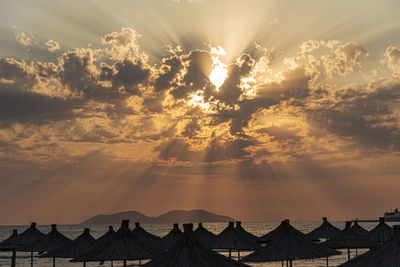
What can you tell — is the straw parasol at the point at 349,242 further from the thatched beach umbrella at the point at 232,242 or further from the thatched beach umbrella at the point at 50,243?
the thatched beach umbrella at the point at 50,243

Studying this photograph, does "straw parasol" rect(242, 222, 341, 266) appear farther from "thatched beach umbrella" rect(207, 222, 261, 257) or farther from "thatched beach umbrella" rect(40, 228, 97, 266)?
"thatched beach umbrella" rect(40, 228, 97, 266)

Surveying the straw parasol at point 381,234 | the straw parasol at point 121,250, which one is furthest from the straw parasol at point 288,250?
the straw parasol at point 381,234

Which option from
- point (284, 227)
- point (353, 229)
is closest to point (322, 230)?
point (353, 229)

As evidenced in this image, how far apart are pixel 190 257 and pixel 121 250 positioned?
7662mm

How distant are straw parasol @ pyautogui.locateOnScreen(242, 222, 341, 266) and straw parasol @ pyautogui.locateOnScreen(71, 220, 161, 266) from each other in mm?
4745

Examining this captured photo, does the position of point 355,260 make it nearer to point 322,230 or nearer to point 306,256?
point 306,256

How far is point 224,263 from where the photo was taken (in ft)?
51.4

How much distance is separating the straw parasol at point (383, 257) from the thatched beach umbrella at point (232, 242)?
16845 millimetres

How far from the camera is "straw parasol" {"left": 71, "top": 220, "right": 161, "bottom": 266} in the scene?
2230 centimetres

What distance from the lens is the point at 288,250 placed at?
23.5m

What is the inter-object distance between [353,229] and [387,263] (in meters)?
20.9

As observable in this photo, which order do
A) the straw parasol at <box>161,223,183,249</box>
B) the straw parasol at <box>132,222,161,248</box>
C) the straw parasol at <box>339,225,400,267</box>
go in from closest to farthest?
the straw parasol at <box>339,225,400,267</box>
the straw parasol at <box>132,222,161,248</box>
the straw parasol at <box>161,223,183,249</box>

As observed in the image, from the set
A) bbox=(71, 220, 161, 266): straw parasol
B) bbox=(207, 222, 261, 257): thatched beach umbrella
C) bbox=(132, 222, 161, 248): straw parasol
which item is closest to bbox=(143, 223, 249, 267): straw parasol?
bbox=(71, 220, 161, 266): straw parasol

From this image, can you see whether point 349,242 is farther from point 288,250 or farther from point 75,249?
point 75,249
